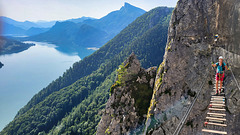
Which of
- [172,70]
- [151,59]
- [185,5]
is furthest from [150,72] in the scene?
[151,59]

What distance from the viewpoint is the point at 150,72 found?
1204 inches

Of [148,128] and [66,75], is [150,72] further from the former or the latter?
[66,75]

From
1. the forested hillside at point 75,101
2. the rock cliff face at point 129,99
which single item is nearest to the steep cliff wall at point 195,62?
the rock cliff face at point 129,99

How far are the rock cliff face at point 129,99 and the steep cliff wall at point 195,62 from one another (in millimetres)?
3887

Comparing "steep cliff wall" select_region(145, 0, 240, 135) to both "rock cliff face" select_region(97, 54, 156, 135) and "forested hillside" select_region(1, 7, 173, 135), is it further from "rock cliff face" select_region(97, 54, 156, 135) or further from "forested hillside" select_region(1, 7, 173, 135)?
"forested hillside" select_region(1, 7, 173, 135)

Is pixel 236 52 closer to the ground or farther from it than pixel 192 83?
farther from it

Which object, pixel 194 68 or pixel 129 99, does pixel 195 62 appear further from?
pixel 129 99

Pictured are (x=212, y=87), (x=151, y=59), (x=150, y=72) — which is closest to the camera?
(x=212, y=87)

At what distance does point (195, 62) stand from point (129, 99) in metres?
13.7

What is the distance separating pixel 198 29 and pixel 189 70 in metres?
6.59

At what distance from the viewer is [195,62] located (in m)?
21.4

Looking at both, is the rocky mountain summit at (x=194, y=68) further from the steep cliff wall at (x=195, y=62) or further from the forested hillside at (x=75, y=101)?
the forested hillside at (x=75, y=101)

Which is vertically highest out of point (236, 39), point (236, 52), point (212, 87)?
point (236, 39)

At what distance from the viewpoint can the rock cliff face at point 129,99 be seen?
26120 millimetres
